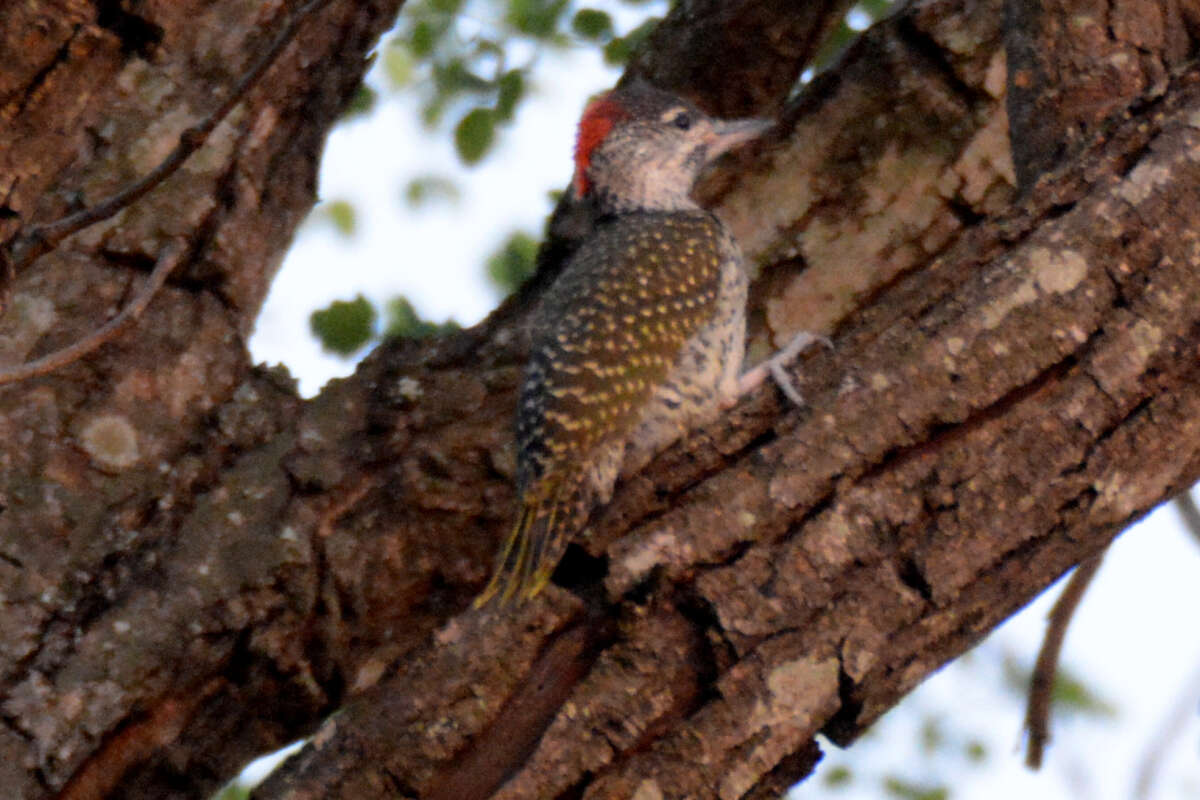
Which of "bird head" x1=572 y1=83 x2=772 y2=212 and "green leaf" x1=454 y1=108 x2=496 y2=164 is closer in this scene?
"bird head" x1=572 y1=83 x2=772 y2=212

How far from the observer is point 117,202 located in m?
1.69

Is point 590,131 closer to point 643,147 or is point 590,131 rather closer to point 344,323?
point 643,147

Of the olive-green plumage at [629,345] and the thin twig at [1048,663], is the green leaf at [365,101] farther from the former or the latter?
the thin twig at [1048,663]

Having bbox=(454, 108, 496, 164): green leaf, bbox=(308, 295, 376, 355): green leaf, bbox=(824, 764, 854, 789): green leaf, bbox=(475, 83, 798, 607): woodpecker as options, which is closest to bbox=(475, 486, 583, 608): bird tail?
bbox=(475, 83, 798, 607): woodpecker

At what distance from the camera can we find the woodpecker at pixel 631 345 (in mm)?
3092

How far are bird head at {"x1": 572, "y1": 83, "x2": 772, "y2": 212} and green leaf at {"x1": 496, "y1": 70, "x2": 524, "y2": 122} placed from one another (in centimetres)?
30

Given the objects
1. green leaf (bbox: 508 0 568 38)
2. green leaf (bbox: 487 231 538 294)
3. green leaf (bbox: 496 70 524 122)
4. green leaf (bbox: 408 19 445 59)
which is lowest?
green leaf (bbox: 487 231 538 294)

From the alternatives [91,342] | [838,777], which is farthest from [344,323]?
[838,777]

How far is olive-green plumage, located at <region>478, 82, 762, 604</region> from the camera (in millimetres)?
3090

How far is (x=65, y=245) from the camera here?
3.05 m

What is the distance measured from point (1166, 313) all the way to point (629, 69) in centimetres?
225

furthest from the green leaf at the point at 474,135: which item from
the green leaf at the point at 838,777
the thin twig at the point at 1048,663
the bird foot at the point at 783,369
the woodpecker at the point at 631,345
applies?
the green leaf at the point at 838,777

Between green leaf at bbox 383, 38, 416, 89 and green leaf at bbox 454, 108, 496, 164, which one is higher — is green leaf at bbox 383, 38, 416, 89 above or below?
above

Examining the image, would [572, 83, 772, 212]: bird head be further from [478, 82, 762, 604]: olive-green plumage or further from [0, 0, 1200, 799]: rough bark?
[0, 0, 1200, 799]: rough bark
